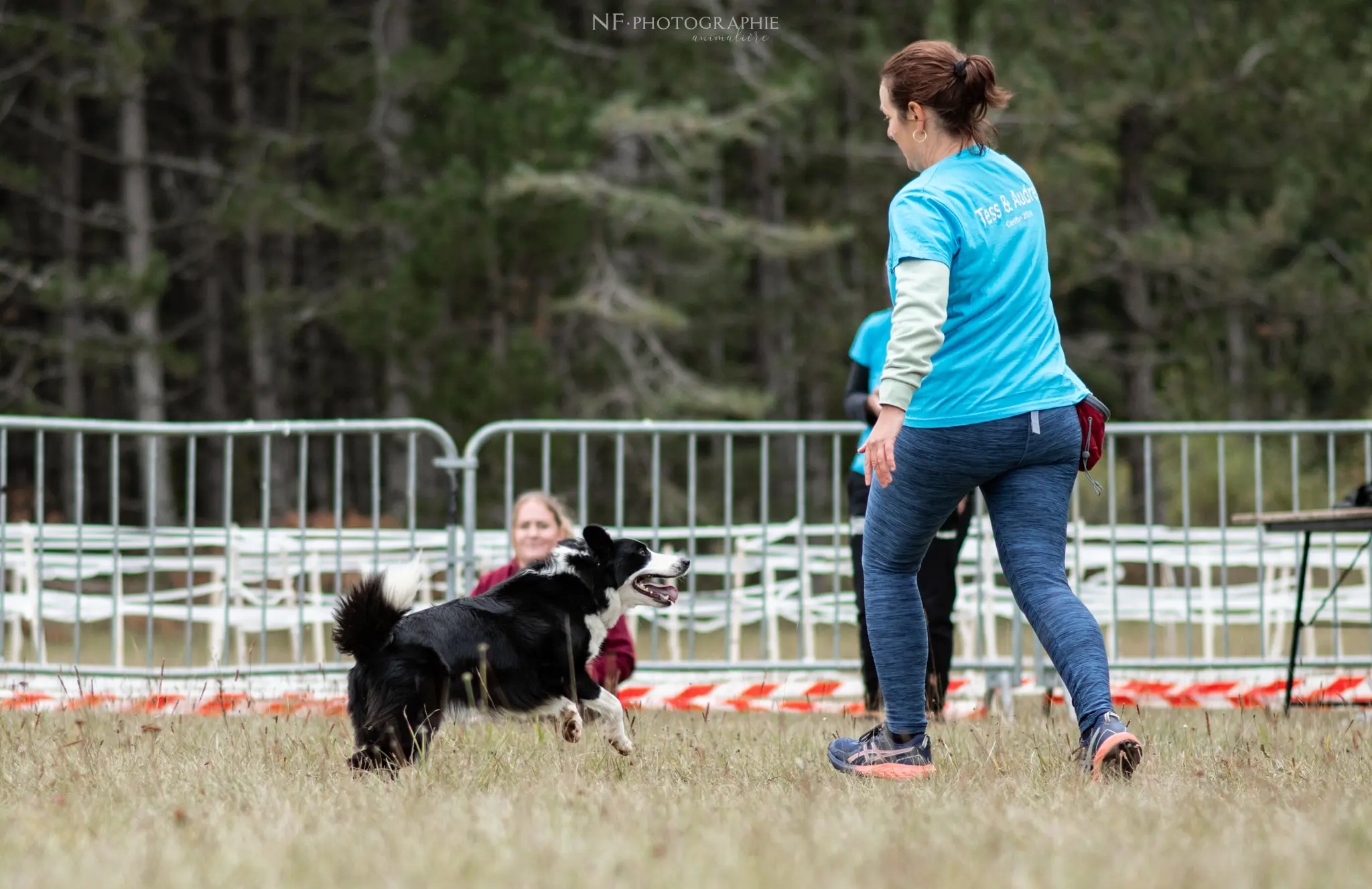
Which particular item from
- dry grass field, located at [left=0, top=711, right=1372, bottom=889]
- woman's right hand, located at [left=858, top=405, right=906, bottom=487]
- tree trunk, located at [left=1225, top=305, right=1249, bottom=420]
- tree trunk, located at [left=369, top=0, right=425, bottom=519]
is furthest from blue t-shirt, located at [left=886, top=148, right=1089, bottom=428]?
tree trunk, located at [left=1225, top=305, right=1249, bottom=420]

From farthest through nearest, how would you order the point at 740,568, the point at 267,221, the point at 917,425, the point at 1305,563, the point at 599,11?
the point at 599,11 → the point at 267,221 → the point at 740,568 → the point at 1305,563 → the point at 917,425

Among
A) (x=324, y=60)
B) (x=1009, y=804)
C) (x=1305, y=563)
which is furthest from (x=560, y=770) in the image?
(x=324, y=60)

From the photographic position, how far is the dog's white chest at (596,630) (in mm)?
5031

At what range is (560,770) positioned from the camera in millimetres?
4180

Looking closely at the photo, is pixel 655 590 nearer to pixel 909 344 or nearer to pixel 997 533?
pixel 997 533

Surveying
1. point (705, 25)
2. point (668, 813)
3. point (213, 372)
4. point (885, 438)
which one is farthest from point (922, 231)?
point (213, 372)

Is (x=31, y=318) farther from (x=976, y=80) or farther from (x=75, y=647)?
(x=976, y=80)

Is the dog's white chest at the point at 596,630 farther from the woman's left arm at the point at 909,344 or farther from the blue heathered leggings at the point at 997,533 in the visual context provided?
the woman's left arm at the point at 909,344

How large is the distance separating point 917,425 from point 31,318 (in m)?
20.6

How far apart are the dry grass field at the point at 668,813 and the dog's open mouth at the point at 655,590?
0.43m

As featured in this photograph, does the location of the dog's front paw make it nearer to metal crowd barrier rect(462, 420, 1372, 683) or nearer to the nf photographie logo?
metal crowd barrier rect(462, 420, 1372, 683)

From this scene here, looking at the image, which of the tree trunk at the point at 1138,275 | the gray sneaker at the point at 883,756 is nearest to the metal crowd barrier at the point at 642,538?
the tree trunk at the point at 1138,275

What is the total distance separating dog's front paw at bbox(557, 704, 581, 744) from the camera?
4727 millimetres

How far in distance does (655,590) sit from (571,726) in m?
0.65
